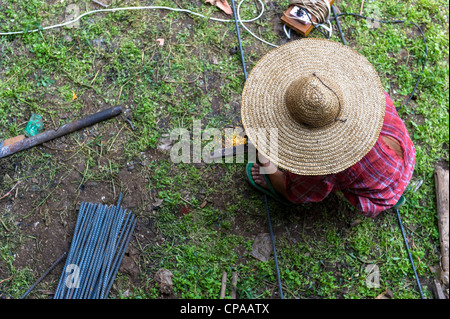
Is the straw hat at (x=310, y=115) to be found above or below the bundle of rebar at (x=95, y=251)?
above

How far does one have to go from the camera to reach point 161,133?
10.3 ft

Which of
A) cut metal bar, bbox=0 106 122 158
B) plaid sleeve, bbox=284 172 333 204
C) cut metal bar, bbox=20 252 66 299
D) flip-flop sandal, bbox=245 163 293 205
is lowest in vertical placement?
cut metal bar, bbox=20 252 66 299

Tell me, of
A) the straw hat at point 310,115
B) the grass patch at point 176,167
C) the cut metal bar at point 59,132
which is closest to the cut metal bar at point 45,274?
the grass patch at point 176,167

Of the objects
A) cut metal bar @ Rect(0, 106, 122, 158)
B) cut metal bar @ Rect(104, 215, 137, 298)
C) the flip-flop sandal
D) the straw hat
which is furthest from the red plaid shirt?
cut metal bar @ Rect(0, 106, 122, 158)

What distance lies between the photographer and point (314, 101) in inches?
78.0

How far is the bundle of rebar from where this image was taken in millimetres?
2711

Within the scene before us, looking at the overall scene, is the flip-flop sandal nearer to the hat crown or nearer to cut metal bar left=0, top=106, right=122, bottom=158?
the hat crown

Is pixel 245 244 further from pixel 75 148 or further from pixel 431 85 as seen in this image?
pixel 431 85

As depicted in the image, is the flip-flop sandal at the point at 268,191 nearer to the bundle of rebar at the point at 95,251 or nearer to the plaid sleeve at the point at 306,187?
the plaid sleeve at the point at 306,187

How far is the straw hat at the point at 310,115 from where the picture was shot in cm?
215

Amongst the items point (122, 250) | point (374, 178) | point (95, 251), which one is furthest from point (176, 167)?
point (374, 178)

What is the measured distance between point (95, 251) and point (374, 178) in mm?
2094

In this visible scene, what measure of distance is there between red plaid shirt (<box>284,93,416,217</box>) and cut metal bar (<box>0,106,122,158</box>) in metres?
1.60

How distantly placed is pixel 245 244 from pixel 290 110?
1305mm
